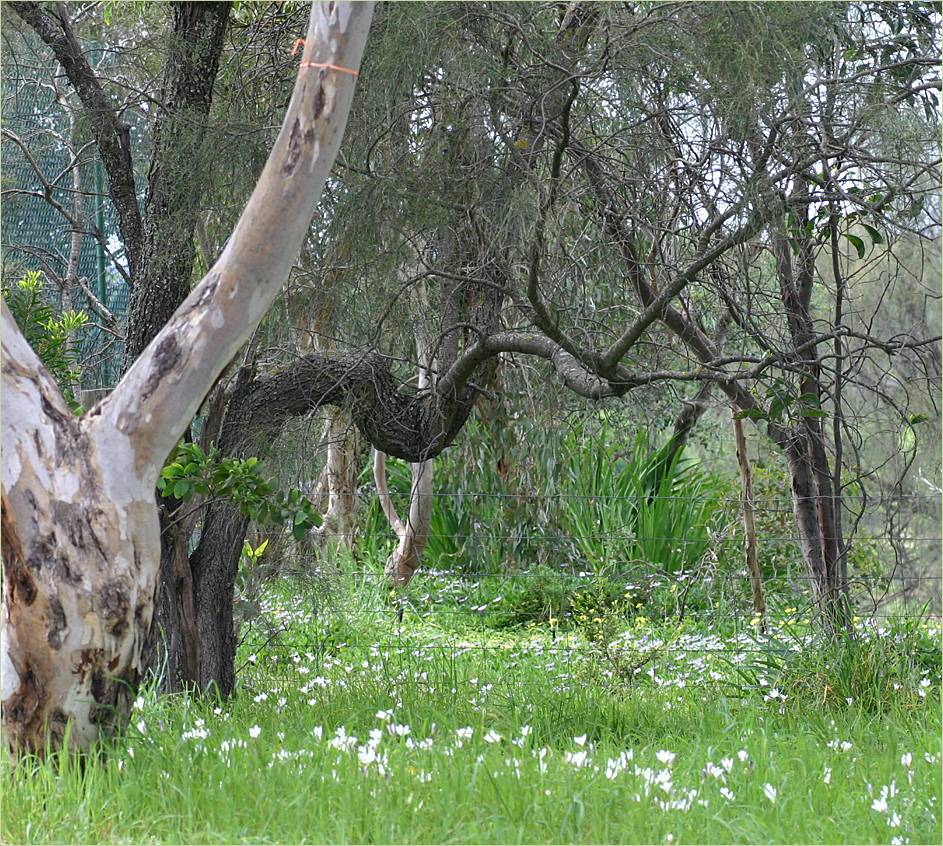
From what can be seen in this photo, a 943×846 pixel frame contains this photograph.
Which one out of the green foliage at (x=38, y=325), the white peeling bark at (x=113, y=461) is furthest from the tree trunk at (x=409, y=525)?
the white peeling bark at (x=113, y=461)

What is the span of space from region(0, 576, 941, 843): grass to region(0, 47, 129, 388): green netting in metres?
3.19

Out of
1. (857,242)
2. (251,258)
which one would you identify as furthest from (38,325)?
(857,242)

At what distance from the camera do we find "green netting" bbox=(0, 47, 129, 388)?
659 centimetres

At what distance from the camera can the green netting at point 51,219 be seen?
6590 mm

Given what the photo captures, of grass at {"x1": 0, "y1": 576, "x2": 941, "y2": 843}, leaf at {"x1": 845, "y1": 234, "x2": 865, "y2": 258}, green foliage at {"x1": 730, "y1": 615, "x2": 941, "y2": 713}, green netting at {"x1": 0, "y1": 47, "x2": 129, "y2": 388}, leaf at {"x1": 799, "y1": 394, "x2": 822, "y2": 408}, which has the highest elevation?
green netting at {"x1": 0, "y1": 47, "x2": 129, "y2": 388}

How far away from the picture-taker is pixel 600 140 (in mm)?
4348

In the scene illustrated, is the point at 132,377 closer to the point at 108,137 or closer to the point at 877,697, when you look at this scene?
the point at 108,137

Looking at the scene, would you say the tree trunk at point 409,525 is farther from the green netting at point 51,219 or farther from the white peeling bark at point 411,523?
the green netting at point 51,219

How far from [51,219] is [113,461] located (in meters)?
5.20

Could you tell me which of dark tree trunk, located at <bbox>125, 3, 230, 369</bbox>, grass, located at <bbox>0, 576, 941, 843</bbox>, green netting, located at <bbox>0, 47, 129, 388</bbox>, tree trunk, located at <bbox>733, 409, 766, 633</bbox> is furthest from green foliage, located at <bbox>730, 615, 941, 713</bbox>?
green netting, located at <bbox>0, 47, 129, 388</bbox>

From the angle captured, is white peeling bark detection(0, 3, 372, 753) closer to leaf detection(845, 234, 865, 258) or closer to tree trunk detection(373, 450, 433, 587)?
leaf detection(845, 234, 865, 258)

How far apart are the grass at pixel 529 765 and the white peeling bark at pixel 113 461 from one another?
0.70 ft

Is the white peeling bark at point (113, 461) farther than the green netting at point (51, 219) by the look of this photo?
No

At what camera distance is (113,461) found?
3.00 m
